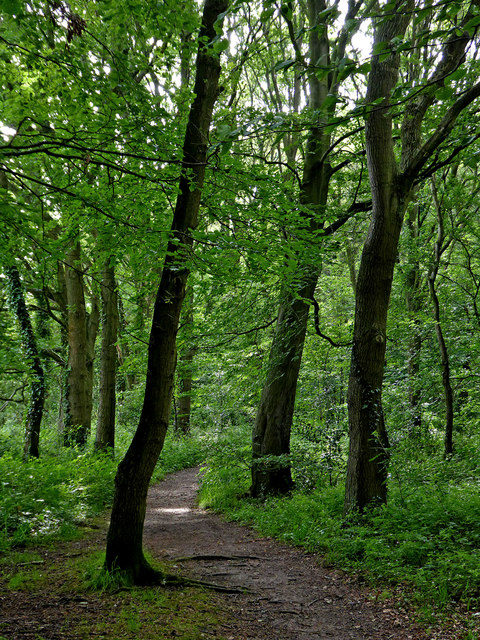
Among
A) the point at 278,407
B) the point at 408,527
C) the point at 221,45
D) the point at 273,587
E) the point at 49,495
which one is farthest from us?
the point at 278,407

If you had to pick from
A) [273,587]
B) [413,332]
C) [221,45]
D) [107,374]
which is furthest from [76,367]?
[221,45]

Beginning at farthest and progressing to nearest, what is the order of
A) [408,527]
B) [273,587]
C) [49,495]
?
[49,495], [408,527], [273,587]

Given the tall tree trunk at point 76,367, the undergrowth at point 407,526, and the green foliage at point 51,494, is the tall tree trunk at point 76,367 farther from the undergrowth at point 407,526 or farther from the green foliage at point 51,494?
the undergrowth at point 407,526

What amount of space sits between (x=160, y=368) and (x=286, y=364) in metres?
4.68

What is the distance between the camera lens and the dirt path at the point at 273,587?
3873mm

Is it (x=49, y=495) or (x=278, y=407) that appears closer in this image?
(x=49, y=495)

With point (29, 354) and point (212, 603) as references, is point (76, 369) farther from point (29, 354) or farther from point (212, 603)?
point (212, 603)

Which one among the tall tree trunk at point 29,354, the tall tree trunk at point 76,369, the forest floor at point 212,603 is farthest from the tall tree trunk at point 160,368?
the tall tree trunk at point 76,369

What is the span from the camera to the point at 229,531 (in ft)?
25.2

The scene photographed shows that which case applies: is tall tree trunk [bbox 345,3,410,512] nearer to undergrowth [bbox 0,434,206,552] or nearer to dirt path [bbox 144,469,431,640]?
dirt path [bbox 144,469,431,640]

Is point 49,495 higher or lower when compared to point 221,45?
lower

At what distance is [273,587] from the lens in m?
5.00

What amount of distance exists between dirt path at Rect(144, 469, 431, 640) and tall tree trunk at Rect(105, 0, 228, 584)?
1191 mm

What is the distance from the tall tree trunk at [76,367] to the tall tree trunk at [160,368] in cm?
716
